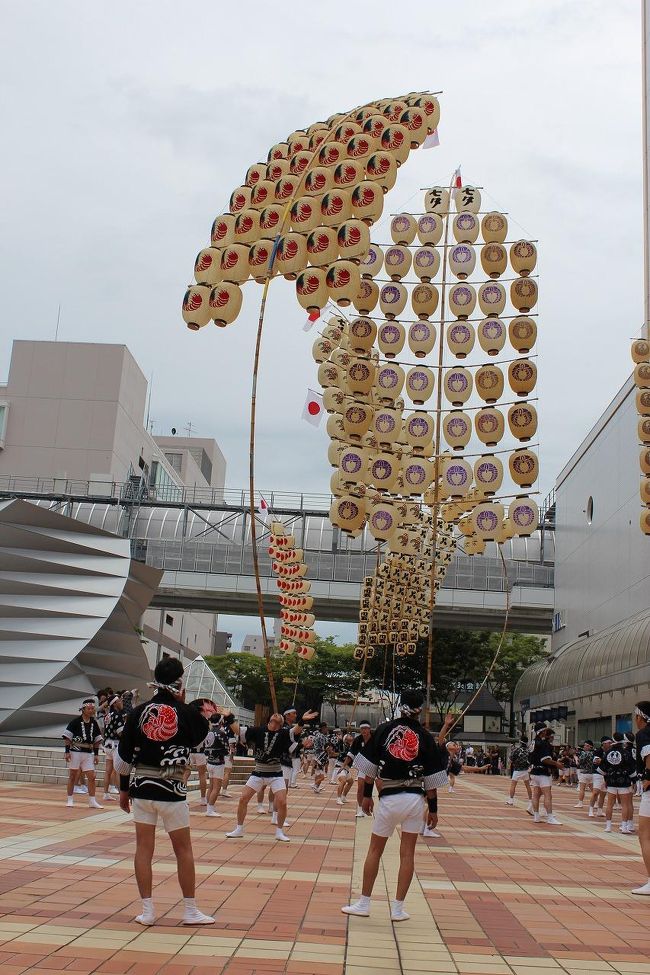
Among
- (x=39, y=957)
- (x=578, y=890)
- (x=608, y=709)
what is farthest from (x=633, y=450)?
(x=39, y=957)

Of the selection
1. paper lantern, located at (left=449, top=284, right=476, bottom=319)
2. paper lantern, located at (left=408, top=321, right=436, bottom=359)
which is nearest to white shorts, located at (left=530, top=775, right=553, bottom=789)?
paper lantern, located at (left=408, top=321, right=436, bottom=359)

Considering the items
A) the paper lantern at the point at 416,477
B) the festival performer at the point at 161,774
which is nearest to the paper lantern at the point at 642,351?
the paper lantern at the point at 416,477

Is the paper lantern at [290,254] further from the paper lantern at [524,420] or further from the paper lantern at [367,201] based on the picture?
the paper lantern at [524,420]

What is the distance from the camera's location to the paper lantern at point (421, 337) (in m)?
19.1

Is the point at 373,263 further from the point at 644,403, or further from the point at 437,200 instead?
the point at 644,403

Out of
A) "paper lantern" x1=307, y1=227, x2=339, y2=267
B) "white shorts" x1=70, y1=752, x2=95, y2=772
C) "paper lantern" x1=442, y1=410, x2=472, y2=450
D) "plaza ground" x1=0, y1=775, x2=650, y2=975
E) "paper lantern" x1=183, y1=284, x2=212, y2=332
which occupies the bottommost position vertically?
"plaza ground" x1=0, y1=775, x2=650, y2=975

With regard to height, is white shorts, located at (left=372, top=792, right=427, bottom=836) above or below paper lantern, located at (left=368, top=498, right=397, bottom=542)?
below

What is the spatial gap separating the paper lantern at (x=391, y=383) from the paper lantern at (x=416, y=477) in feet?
4.42

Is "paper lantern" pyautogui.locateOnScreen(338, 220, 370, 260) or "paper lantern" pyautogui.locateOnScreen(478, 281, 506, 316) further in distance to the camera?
"paper lantern" pyautogui.locateOnScreen(478, 281, 506, 316)

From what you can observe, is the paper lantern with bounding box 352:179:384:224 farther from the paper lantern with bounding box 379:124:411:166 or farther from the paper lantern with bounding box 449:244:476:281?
the paper lantern with bounding box 449:244:476:281

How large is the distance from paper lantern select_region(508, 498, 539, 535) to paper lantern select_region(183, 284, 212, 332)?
30.5ft

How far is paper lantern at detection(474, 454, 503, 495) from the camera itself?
19.3 meters

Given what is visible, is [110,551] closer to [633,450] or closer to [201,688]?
[633,450]

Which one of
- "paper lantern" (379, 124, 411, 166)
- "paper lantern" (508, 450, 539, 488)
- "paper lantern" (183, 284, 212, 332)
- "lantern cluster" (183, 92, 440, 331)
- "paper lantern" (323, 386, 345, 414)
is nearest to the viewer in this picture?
"lantern cluster" (183, 92, 440, 331)
